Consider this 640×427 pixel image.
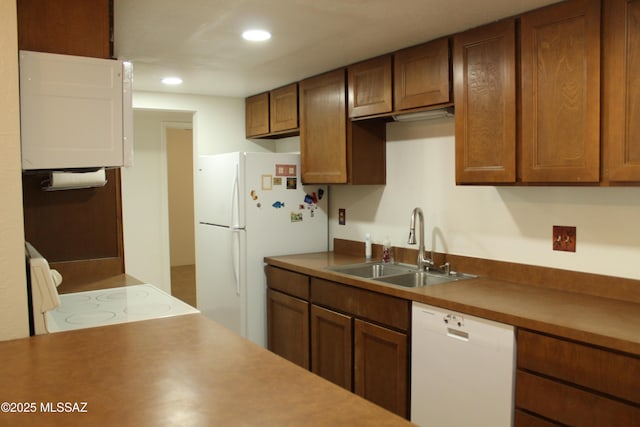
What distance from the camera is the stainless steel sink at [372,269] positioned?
3.42 metres

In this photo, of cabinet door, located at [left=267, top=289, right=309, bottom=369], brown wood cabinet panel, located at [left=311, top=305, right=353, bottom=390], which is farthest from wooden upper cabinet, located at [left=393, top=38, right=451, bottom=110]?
cabinet door, located at [left=267, top=289, right=309, bottom=369]

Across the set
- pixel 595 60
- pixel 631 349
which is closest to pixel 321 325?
pixel 631 349

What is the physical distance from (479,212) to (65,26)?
2257 millimetres

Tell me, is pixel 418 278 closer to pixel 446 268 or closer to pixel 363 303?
pixel 446 268

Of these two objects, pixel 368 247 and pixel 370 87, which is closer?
pixel 370 87

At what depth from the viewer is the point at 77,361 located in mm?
1593

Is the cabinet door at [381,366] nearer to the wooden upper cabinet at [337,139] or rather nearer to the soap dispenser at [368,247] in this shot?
the soap dispenser at [368,247]

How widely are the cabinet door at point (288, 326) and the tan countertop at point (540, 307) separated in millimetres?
575

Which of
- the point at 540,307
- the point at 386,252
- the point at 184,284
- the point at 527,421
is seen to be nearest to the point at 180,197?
the point at 184,284

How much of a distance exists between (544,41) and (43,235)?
8.84ft

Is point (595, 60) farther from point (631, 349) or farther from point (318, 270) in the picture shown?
point (318, 270)

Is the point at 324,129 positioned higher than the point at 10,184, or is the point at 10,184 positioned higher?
the point at 324,129

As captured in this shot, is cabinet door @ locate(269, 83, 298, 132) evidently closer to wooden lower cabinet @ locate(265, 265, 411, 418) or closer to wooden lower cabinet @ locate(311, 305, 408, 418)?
wooden lower cabinet @ locate(265, 265, 411, 418)

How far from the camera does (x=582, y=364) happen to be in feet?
6.31
